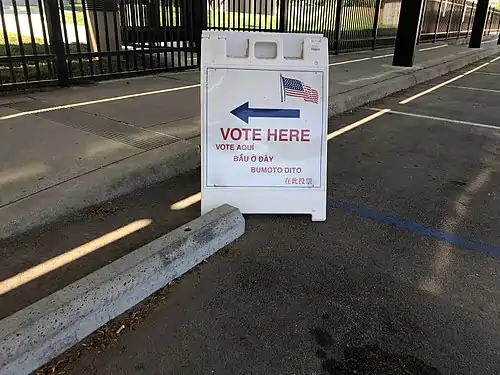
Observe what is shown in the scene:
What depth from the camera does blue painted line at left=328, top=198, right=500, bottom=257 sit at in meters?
3.31

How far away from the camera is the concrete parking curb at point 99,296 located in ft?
6.72

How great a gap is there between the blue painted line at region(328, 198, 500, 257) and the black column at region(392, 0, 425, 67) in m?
Answer: 8.49

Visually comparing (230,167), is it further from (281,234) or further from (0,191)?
(0,191)

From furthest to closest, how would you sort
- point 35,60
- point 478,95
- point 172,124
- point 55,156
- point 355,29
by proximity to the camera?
point 355,29 → point 478,95 → point 35,60 → point 172,124 → point 55,156

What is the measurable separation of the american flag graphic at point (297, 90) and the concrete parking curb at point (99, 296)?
1.07 metres

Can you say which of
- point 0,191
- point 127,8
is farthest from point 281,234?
point 127,8

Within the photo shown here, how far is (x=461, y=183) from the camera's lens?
457 centimetres

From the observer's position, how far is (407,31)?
11.0m

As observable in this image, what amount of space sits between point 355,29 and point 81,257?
1341 cm

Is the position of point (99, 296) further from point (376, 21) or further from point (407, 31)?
point (376, 21)

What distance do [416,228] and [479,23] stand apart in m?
19.0

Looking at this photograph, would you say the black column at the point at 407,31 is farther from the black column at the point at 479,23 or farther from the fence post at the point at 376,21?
the black column at the point at 479,23

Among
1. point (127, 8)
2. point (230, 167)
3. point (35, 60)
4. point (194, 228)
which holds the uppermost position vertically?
point (127, 8)

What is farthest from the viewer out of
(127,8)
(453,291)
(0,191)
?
(127,8)
